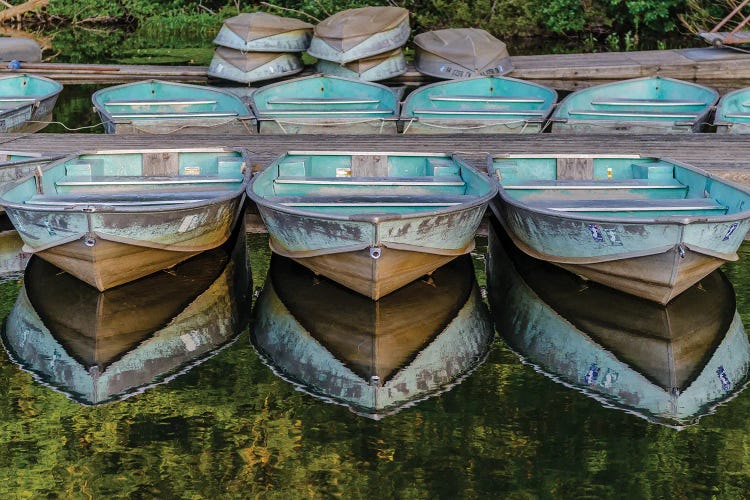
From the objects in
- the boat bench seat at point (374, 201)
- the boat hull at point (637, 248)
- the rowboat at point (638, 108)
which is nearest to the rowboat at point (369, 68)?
the rowboat at point (638, 108)

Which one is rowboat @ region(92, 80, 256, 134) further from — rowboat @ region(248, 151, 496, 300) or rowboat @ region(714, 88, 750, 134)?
rowboat @ region(714, 88, 750, 134)

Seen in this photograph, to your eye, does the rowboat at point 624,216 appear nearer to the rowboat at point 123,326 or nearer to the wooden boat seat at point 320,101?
the rowboat at point 123,326

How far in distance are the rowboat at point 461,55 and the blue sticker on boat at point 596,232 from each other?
22.7 feet

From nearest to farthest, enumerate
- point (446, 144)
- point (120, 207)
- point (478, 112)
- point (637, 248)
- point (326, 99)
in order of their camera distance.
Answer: point (637, 248), point (120, 207), point (446, 144), point (478, 112), point (326, 99)

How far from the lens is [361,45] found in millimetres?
16031

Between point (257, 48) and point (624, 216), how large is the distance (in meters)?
7.95

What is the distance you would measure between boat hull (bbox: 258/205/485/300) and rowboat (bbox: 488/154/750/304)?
0.64m

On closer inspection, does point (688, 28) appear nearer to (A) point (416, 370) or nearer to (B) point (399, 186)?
(B) point (399, 186)

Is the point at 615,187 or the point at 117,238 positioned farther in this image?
the point at 615,187

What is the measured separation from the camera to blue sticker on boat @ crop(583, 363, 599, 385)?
8.43 metres

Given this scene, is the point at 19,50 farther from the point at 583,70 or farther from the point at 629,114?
the point at 629,114

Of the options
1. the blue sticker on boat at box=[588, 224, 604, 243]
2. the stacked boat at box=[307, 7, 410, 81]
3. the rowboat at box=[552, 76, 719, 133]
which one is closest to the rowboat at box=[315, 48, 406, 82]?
the stacked boat at box=[307, 7, 410, 81]

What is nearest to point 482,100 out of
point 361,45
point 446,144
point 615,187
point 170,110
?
point 446,144

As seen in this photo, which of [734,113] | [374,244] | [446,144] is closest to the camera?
[374,244]
